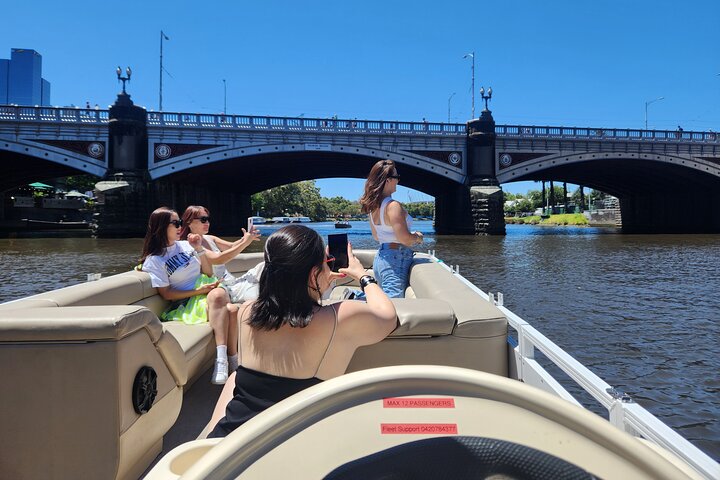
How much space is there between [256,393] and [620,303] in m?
8.85

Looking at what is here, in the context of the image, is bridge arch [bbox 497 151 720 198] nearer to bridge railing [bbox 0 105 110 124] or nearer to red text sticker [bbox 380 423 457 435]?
bridge railing [bbox 0 105 110 124]

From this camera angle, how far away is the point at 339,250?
3021 mm

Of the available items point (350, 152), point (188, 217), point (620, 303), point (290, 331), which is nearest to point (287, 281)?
point (290, 331)

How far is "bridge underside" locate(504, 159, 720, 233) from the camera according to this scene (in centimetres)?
3334

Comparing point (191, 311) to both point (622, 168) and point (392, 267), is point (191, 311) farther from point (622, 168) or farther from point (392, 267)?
point (622, 168)

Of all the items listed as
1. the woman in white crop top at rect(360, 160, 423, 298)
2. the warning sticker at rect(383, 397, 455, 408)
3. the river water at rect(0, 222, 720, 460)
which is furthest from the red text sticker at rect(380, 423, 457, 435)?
the river water at rect(0, 222, 720, 460)

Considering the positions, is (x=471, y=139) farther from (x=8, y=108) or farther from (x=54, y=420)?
(x=54, y=420)

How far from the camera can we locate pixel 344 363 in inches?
71.7

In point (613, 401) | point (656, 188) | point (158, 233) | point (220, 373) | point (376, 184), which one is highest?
point (656, 188)

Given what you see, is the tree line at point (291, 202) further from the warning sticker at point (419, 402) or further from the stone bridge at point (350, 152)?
the warning sticker at point (419, 402)

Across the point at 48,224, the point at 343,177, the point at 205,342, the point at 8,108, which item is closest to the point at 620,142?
the point at 343,177

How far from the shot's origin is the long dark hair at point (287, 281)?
1737mm

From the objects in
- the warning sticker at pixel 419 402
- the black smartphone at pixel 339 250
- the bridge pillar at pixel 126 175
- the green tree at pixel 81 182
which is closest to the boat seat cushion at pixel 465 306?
the black smartphone at pixel 339 250

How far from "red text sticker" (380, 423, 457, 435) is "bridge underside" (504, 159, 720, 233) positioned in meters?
32.9
